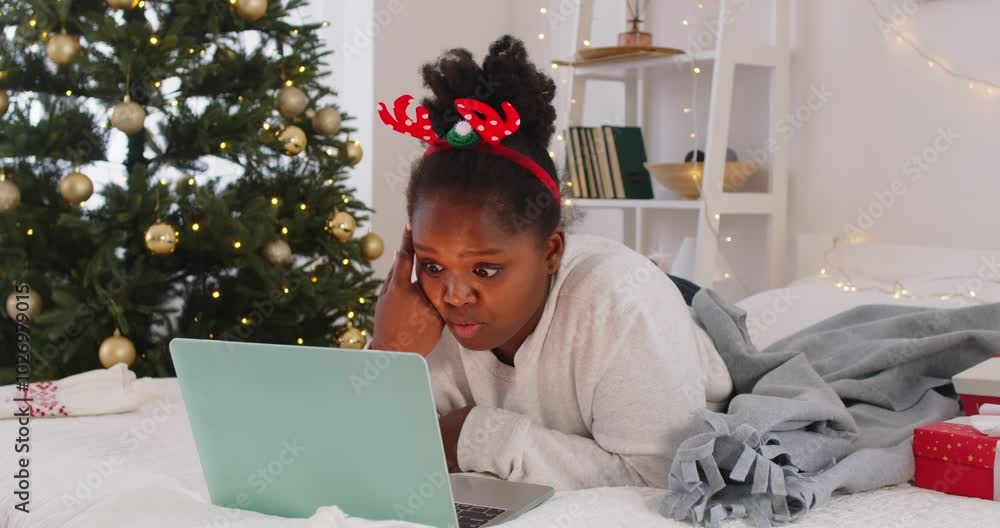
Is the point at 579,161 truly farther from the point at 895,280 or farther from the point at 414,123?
the point at 414,123

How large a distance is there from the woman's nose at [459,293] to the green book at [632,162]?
1.72 meters

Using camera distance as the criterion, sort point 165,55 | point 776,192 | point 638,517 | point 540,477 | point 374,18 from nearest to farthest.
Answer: point 638,517
point 540,477
point 165,55
point 776,192
point 374,18

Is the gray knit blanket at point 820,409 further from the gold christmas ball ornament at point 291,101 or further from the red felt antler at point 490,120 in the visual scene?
the gold christmas ball ornament at point 291,101

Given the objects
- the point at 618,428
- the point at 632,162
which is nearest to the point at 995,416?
the point at 618,428

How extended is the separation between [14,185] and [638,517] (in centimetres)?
173

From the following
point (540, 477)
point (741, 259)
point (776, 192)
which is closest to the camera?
point (540, 477)

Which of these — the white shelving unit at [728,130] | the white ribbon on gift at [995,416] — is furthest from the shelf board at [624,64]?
the white ribbon on gift at [995,416]

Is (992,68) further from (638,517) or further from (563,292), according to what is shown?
(638,517)

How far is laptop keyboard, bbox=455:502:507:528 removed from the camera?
96 centimetres

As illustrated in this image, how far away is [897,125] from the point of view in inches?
90.6

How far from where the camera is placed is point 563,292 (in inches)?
47.3

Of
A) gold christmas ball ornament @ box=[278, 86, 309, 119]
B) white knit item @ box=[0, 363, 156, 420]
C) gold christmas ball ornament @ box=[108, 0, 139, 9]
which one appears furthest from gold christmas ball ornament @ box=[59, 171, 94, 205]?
white knit item @ box=[0, 363, 156, 420]

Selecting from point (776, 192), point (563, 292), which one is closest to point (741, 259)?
point (776, 192)

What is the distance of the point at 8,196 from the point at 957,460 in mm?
1883
